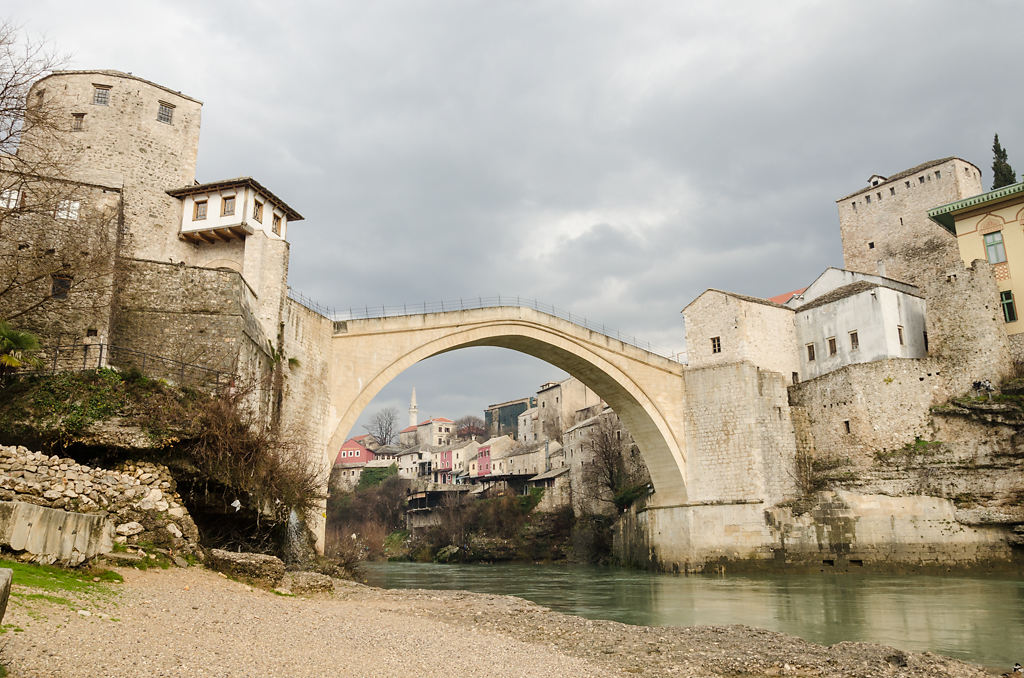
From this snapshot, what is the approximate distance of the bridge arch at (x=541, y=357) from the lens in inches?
862

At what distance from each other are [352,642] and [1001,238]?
27.7 metres

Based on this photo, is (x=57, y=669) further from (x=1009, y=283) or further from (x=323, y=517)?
(x=1009, y=283)

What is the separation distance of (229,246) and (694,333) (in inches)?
690

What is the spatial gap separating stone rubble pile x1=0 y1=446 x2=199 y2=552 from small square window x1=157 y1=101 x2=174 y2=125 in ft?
45.5

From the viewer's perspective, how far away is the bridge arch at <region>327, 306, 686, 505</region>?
21.9m

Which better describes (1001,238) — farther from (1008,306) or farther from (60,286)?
(60,286)

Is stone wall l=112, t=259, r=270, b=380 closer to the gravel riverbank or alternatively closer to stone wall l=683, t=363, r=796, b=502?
the gravel riverbank

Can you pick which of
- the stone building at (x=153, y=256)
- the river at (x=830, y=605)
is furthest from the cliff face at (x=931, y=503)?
the stone building at (x=153, y=256)

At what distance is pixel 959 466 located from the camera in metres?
23.3

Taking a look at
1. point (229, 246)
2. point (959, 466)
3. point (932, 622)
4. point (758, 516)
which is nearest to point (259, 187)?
point (229, 246)

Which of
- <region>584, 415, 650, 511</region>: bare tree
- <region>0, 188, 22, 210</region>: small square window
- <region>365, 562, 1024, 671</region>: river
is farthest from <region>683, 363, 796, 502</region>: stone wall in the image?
<region>0, 188, 22, 210</region>: small square window

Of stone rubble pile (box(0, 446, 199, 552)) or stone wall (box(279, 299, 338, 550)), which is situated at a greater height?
stone wall (box(279, 299, 338, 550))

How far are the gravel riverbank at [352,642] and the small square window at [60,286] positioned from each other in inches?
251

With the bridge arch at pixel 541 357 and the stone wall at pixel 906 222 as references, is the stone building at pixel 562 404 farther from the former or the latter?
the bridge arch at pixel 541 357
